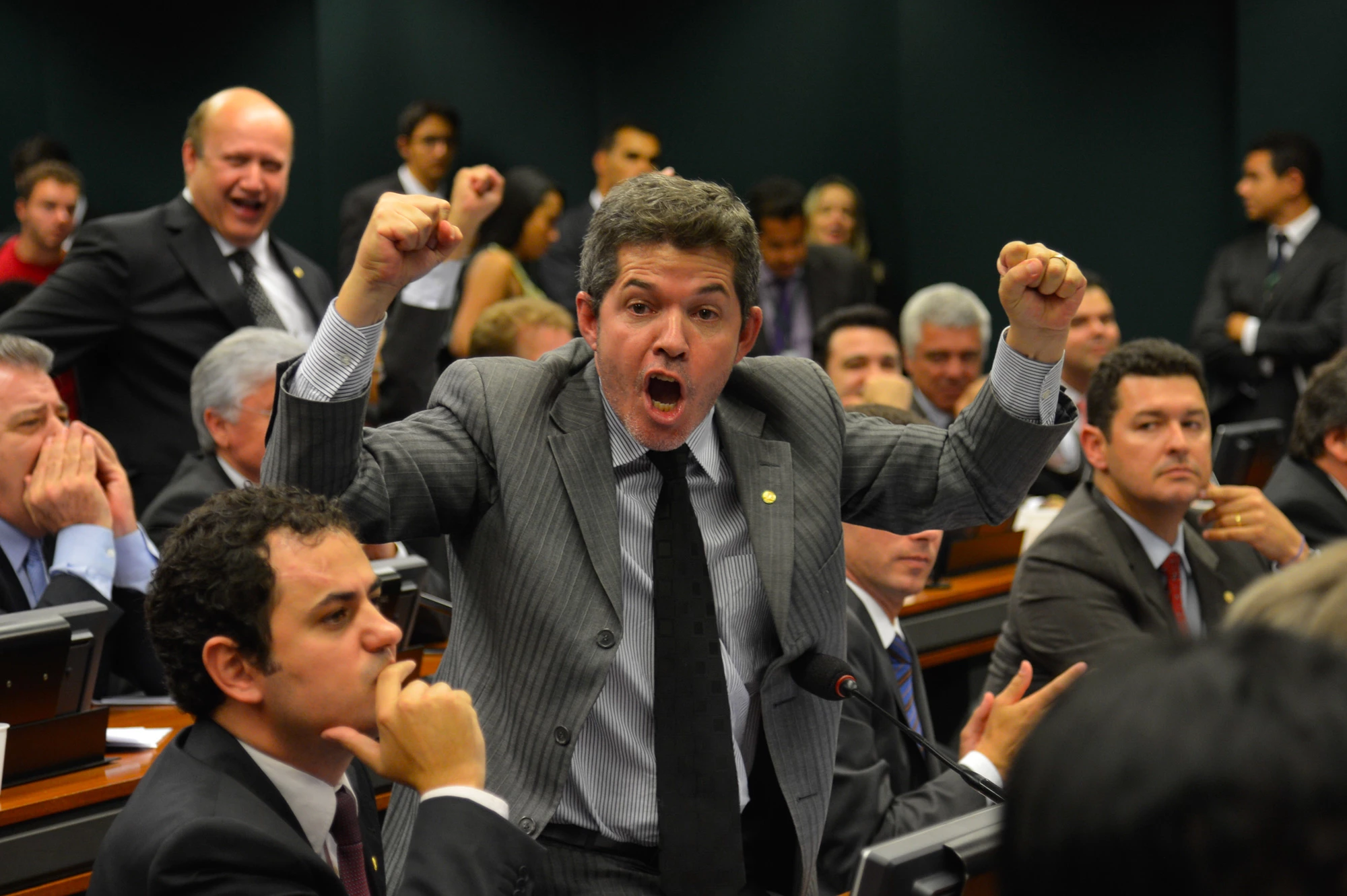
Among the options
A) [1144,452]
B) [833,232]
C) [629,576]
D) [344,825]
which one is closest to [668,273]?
[629,576]

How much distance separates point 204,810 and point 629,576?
0.54m

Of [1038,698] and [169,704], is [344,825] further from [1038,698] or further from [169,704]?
[169,704]

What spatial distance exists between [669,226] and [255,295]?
2315 millimetres

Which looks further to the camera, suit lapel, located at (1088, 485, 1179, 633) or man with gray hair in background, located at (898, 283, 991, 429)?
man with gray hair in background, located at (898, 283, 991, 429)

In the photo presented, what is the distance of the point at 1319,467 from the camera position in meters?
3.41

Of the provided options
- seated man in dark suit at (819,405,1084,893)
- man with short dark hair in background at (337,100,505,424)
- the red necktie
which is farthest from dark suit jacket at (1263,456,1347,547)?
man with short dark hair in background at (337,100,505,424)

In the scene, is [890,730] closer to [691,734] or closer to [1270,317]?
[691,734]

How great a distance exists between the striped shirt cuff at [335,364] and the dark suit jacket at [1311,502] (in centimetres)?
260

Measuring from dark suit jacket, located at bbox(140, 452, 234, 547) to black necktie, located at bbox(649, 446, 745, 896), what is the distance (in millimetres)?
1613

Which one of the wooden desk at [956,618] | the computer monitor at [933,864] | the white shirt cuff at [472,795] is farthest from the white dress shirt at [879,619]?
the computer monitor at [933,864]

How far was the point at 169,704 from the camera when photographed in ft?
9.04

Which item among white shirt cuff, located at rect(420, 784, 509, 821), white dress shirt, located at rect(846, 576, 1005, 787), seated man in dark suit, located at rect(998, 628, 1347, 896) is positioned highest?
seated man in dark suit, located at rect(998, 628, 1347, 896)

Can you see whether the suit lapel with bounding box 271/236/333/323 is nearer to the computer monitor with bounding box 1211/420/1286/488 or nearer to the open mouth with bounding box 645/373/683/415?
the open mouth with bounding box 645/373/683/415

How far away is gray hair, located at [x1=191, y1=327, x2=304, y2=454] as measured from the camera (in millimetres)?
3023
